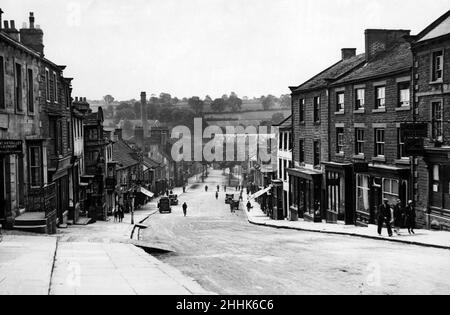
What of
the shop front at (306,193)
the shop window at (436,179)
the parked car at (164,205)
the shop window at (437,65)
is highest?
the shop window at (437,65)

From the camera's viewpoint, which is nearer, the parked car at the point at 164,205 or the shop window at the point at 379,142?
the shop window at the point at 379,142

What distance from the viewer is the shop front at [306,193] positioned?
37.2 m

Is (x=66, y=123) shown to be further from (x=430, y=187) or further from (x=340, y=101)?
(x=430, y=187)

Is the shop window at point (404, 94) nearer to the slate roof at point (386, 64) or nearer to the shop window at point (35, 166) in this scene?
the slate roof at point (386, 64)

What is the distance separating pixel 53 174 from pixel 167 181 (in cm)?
7884

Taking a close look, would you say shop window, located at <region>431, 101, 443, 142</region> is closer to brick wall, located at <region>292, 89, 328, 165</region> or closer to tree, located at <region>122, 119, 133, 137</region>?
brick wall, located at <region>292, 89, 328, 165</region>

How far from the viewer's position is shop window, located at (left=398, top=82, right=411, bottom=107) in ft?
88.0

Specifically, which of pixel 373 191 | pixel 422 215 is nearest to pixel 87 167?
pixel 373 191

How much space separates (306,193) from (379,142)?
37.8 feet

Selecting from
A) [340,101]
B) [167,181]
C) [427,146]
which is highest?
[340,101]

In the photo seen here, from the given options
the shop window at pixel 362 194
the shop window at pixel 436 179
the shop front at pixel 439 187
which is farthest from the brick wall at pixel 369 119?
the shop window at pixel 436 179

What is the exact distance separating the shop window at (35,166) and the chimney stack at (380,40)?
20.9m

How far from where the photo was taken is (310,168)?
39688 mm

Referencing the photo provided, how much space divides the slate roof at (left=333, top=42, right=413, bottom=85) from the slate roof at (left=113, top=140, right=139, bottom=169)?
37327mm
